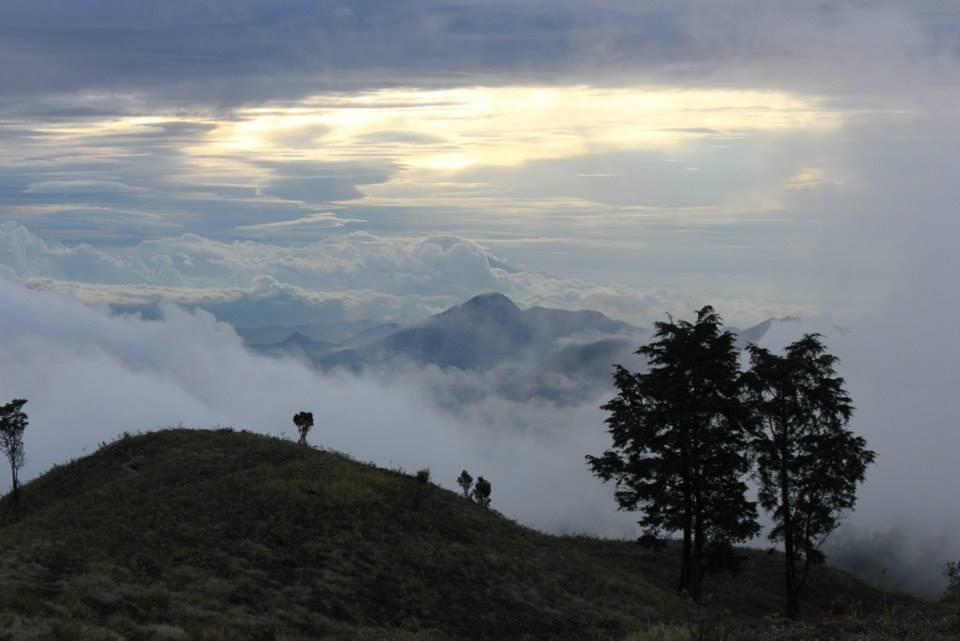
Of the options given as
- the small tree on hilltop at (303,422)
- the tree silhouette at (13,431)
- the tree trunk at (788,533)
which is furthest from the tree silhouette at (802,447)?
the tree silhouette at (13,431)

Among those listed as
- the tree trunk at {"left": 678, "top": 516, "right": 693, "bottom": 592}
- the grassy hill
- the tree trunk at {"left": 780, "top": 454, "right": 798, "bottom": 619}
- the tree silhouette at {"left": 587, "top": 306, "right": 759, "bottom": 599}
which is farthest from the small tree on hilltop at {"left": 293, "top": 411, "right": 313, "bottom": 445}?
the tree trunk at {"left": 780, "top": 454, "right": 798, "bottom": 619}

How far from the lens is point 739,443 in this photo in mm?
40500

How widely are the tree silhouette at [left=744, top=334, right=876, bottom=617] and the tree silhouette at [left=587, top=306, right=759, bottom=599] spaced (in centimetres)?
103

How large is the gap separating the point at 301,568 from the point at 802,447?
23.3 m

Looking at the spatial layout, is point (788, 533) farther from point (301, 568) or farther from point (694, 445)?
point (301, 568)

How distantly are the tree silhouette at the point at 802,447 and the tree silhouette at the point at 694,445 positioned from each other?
3.37ft

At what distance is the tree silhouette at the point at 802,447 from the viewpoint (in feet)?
131

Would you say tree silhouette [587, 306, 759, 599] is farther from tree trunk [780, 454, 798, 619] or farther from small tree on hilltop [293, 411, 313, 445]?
small tree on hilltop [293, 411, 313, 445]

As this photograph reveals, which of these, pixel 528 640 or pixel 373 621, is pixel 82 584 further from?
pixel 528 640

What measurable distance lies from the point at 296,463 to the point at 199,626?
18682 millimetres

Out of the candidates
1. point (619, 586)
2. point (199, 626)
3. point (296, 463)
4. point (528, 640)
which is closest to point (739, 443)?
point (619, 586)

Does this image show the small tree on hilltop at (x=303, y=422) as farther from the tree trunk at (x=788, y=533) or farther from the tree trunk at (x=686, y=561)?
the tree trunk at (x=788, y=533)

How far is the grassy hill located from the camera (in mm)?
23594

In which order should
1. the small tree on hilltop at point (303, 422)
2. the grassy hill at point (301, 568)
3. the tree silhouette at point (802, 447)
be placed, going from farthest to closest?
the small tree on hilltop at point (303, 422) < the tree silhouette at point (802, 447) < the grassy hill at point (301, 568)
